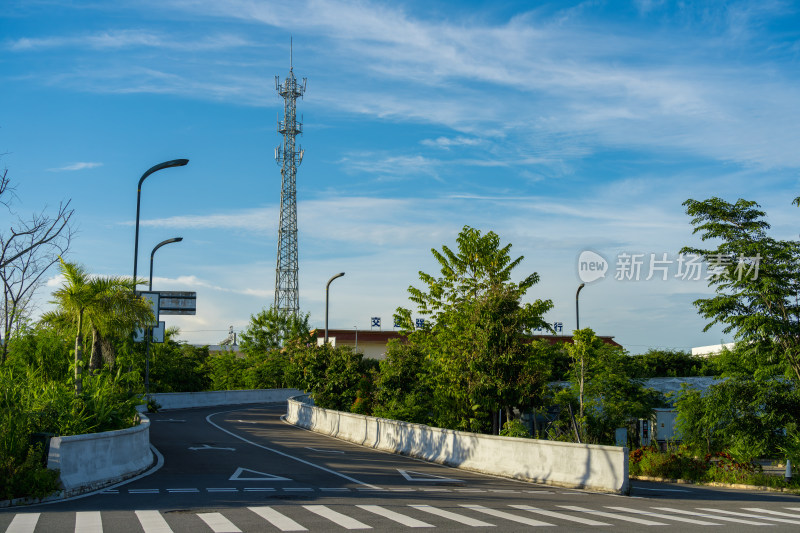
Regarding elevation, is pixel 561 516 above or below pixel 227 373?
above

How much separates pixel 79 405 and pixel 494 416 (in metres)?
15.2

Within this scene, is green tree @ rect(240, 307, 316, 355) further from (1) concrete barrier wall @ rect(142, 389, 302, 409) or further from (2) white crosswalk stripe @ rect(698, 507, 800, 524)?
(2) white crosswalk stripe @ rect(698, 507, 800, 524)

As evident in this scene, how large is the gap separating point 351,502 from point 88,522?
5.19 m

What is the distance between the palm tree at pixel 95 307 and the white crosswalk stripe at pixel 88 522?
8.83 m

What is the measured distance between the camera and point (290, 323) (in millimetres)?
87562

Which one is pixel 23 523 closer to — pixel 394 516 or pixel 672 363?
pixel 394 516

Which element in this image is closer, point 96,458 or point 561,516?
point 561,516

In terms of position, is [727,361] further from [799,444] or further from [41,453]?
[41,453]

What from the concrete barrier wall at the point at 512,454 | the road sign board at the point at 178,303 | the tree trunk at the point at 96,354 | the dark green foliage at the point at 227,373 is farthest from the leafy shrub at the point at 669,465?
the dark green foliage at the point at 227,373

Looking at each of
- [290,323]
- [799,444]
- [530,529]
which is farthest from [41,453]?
[290,323]

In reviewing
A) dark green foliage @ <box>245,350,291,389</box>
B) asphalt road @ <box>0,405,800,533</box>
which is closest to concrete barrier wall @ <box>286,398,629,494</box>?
asphalt road @ <box>0,405,800,533</box>

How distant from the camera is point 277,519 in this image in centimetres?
1257

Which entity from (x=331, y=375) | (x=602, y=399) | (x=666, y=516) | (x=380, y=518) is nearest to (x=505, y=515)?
(x=380, y=518)

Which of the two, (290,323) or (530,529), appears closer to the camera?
(530,529)
